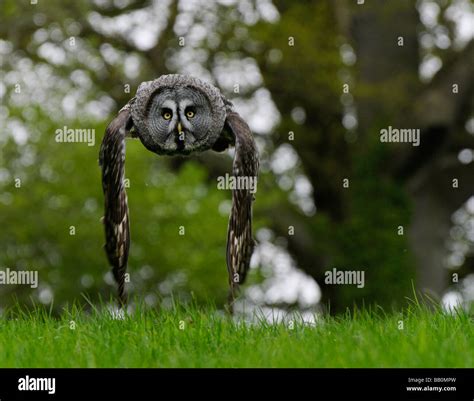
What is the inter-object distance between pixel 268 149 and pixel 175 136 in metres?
16.8

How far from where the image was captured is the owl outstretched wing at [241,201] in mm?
9820

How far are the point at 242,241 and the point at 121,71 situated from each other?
1667 cm

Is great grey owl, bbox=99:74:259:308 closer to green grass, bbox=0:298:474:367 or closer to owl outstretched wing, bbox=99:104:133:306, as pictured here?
owl outstretched wing, bbox=99:104:133:306

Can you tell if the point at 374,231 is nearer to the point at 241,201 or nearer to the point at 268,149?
the point at 268,149

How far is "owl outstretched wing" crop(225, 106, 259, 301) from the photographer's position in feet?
32.2

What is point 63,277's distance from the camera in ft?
89.4

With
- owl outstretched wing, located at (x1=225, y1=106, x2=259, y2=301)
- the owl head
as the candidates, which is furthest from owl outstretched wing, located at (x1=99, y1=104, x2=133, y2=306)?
owl outstretched wing, located at (x1=225, y1=106, x2=259, y2=301)

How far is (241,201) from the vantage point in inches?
393
